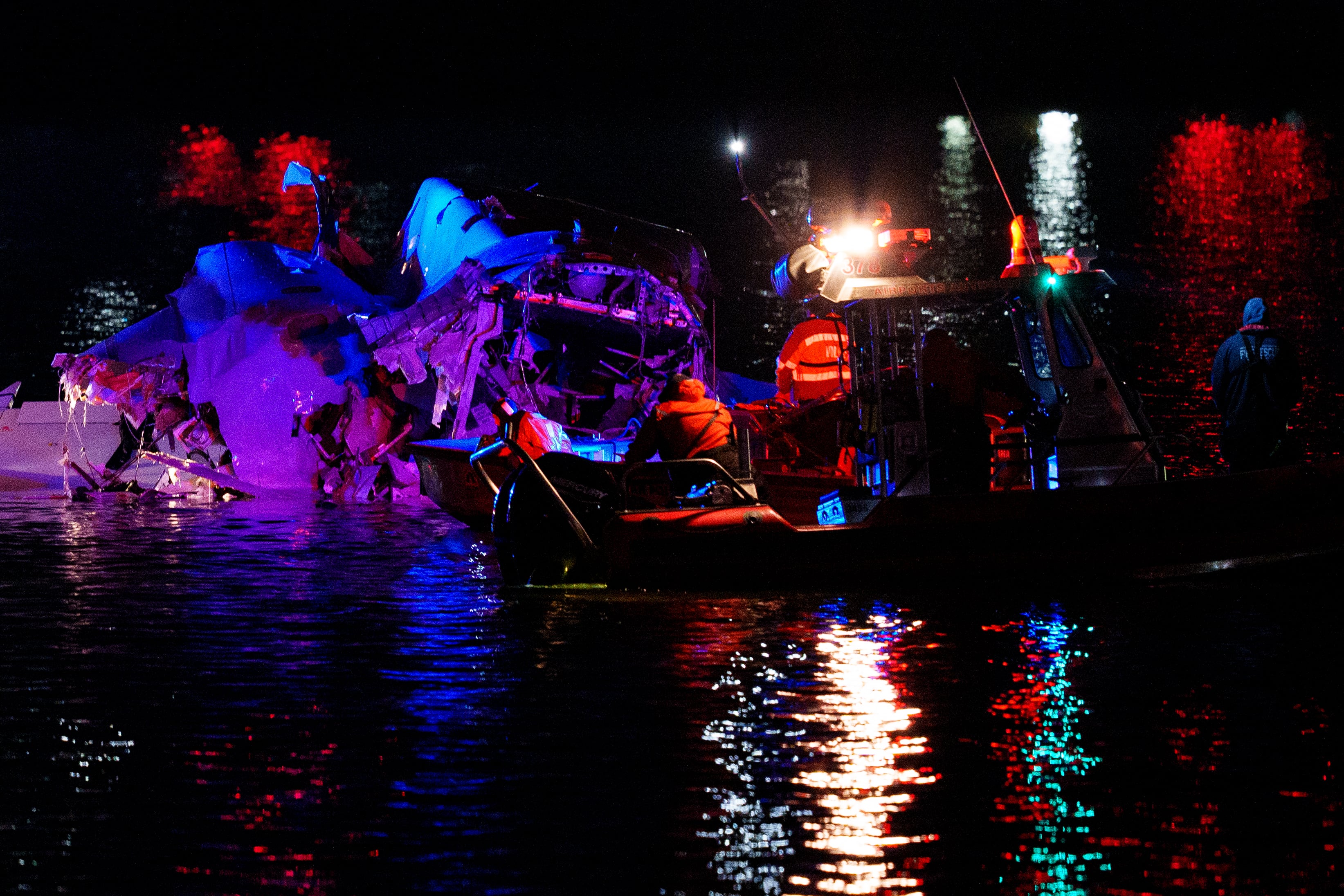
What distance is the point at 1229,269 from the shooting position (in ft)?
149

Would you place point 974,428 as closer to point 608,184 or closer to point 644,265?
point 644,265

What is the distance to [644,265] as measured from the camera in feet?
59.5

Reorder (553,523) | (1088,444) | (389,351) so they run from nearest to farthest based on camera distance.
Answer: (1088,444), (553,523), (389,351)

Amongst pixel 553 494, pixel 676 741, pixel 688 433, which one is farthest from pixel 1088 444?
pixel 676 741

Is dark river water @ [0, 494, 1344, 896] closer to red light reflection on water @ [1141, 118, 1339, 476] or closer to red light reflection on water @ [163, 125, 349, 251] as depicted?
red light reflection on water @ [1141, 118, 1339, 476]

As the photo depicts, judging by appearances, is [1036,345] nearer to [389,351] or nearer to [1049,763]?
[1049,763]

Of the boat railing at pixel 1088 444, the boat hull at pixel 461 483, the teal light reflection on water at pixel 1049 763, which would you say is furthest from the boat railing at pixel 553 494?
the boat hull at pixel 461 483

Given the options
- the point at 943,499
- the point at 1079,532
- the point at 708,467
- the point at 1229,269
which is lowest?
the point at 1079,532

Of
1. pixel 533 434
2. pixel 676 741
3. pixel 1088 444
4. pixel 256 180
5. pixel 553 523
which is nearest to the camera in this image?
pixel 676 741

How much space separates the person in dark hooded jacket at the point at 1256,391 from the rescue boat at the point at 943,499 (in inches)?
26.3

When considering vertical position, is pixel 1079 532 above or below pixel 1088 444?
below

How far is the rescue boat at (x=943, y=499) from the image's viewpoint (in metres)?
9.52

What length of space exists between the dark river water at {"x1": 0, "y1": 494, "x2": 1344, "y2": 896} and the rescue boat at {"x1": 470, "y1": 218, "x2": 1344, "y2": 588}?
0.27 meters

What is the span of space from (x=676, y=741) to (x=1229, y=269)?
144 ft
